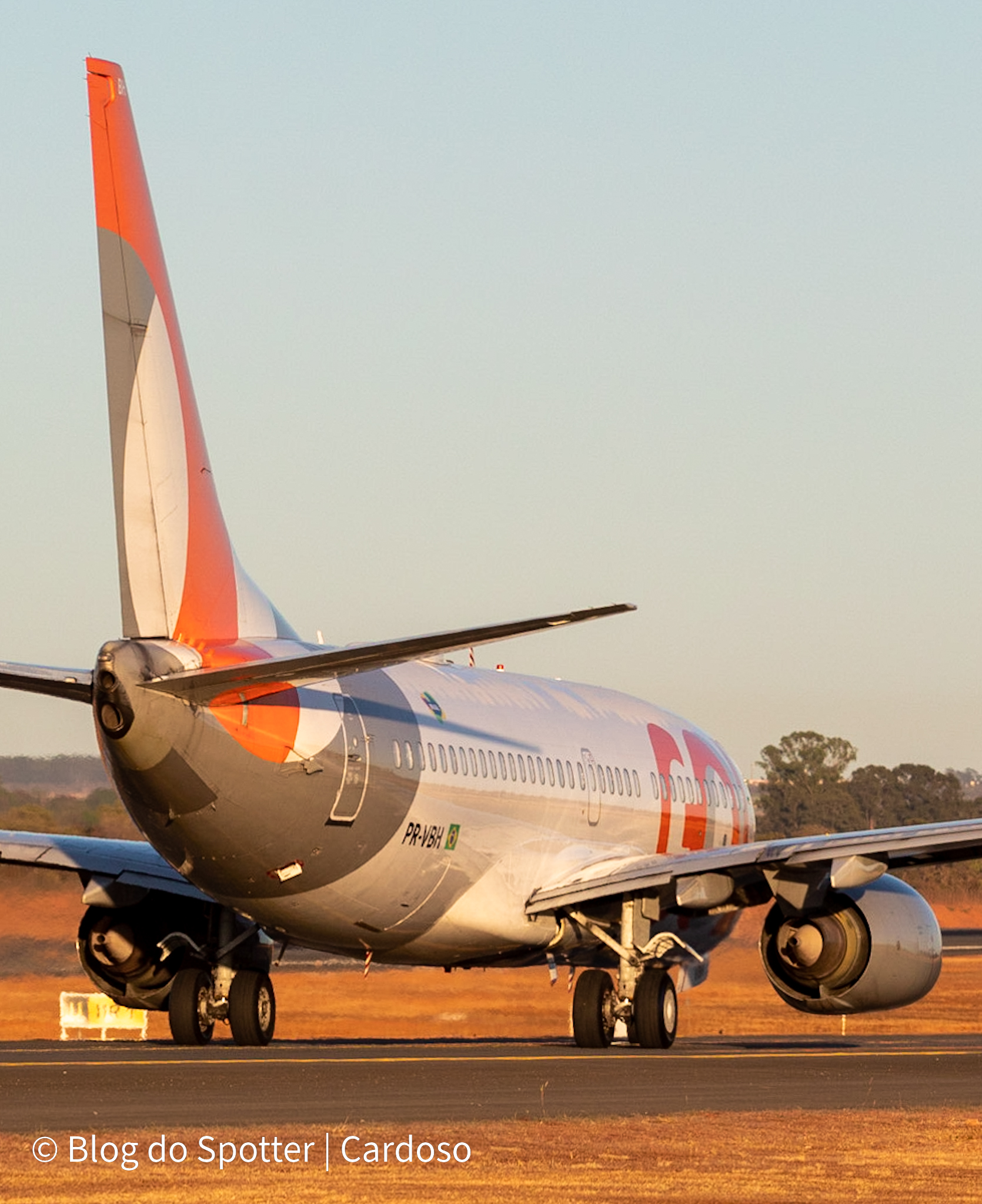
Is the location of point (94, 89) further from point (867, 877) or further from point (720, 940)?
point (720, 940)

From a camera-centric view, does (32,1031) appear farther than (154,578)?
Yes

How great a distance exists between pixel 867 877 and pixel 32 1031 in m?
21.2

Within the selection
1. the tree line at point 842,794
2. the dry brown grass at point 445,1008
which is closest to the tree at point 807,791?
the tree line at point 842,794

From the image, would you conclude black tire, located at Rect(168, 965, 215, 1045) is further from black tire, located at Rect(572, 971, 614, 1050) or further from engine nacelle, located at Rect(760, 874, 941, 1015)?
engine nacelle, located at Rect(760, 874, 941, 1015)

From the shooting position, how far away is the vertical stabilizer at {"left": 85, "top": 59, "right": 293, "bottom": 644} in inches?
878

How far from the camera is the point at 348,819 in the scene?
2380cm

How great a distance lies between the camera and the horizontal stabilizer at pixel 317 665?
1967 cm

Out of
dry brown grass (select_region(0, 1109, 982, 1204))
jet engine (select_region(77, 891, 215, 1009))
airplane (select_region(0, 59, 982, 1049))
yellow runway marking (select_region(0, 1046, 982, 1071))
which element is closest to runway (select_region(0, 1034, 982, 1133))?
yellow runway marking (select_region(0, 1046, 982, 1071))

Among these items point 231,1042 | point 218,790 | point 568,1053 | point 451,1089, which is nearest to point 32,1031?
point 231,1042

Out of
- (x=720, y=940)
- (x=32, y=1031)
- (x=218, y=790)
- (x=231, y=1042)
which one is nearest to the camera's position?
(x=218, y=790)

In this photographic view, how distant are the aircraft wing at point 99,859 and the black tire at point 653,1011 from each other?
546 cm

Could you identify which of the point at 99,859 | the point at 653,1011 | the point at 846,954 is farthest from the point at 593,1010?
the point at 99,859

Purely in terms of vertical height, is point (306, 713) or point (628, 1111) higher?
point (306, 713)

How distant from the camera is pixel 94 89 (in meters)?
23.0
